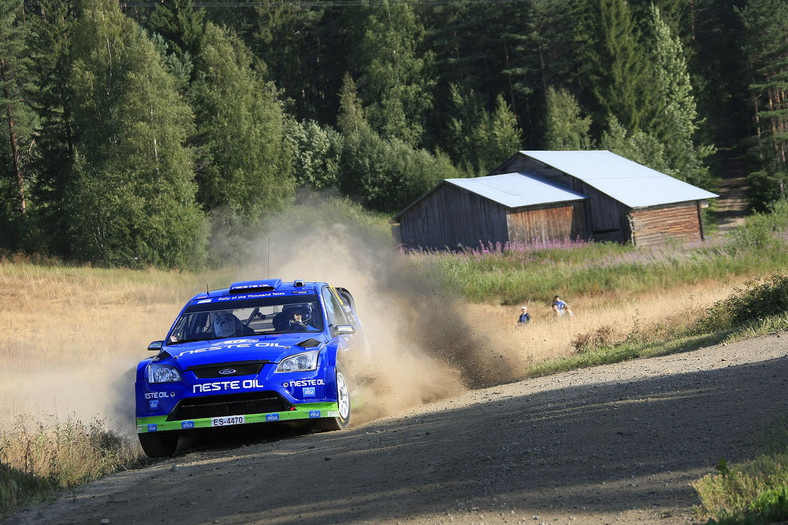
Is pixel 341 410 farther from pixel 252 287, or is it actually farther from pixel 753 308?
pixel 753 308

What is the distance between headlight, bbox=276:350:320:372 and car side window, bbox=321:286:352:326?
1.42 m

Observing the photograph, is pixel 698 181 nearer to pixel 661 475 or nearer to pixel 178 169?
pixel 178 169

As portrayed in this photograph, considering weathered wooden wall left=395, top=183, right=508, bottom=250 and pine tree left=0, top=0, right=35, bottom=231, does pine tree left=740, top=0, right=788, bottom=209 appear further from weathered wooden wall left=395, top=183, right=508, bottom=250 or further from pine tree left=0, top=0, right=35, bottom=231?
pine tree left=0, top=0, right=35, bottom=231

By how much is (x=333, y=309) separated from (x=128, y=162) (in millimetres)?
43236

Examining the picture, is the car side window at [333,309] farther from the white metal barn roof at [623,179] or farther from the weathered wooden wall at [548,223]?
the white metal barn roof at [623,179]

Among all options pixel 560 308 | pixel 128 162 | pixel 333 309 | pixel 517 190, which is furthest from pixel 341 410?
pixel 128 162

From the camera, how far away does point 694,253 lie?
114 feet

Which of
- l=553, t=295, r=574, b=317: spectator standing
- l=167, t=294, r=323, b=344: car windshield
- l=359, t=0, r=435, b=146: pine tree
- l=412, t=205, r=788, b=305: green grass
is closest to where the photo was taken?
l=167, t=294, r=323, b=344: car windshield

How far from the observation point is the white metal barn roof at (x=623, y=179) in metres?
54.1

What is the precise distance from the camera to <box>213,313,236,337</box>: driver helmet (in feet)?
37.9

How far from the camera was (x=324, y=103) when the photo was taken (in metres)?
92.3

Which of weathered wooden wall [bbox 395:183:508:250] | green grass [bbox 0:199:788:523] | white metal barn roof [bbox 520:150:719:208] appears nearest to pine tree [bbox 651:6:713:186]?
white metal barn roof [bbox 520:150:719:208]

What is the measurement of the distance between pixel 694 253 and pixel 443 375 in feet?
72.4

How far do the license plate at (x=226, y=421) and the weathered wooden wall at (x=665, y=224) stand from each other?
147 feet
